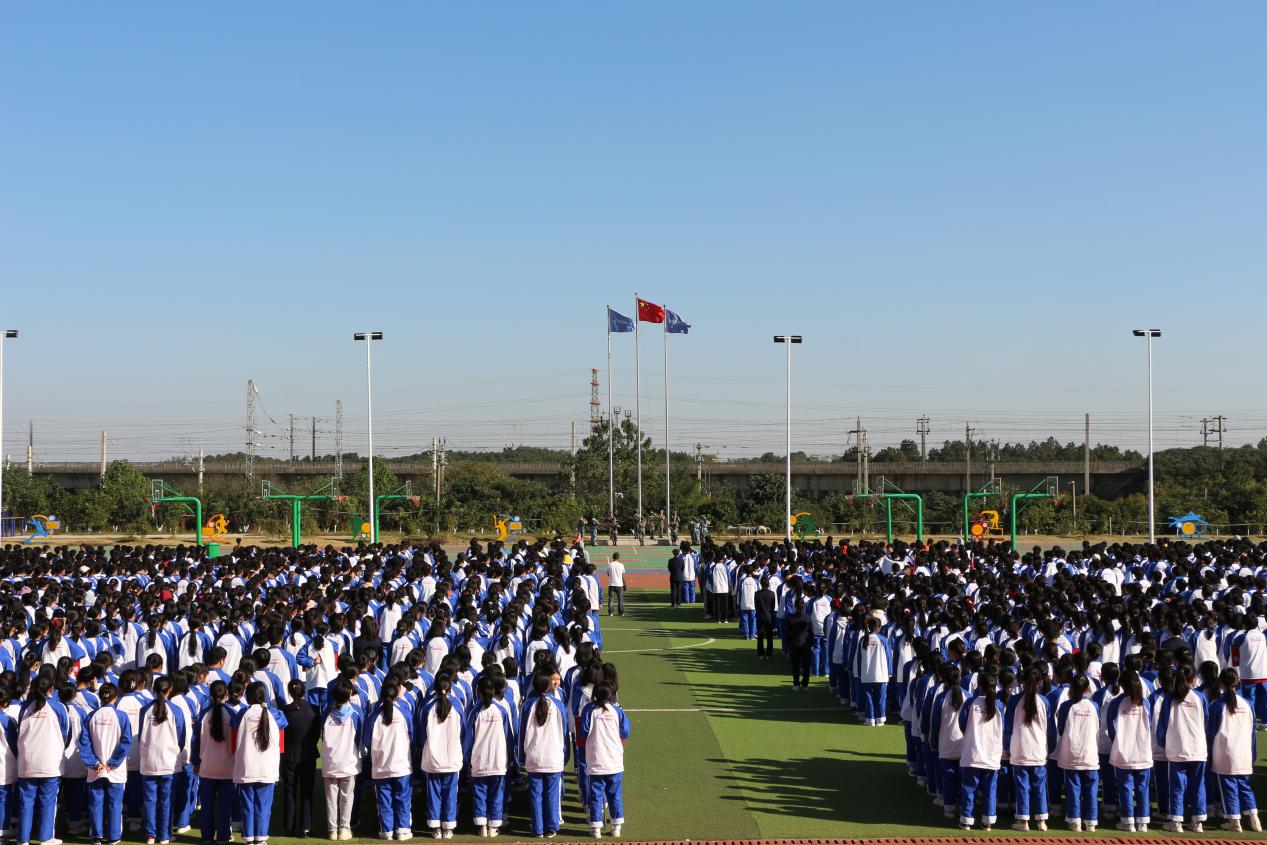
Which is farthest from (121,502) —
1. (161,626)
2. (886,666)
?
(886,666)

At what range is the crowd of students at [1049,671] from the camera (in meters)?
10.4

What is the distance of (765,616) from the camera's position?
1952 cm

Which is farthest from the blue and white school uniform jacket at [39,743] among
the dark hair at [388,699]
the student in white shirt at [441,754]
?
the student in white shirt at [441,754]

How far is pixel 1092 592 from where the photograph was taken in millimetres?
16625

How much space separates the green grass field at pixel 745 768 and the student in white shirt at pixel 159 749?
45 cm

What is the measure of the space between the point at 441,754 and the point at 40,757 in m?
3.33

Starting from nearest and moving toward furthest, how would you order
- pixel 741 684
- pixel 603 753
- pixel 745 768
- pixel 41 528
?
pixel 603 753 < pixel 745 768 < pixel 741 684 < pixel 41 528

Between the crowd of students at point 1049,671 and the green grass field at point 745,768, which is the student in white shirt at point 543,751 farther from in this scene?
the crowd of students at point 1049,671

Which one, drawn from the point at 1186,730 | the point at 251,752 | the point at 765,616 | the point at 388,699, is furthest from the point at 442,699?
the point at 765,616

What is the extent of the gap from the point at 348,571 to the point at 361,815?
10061mm

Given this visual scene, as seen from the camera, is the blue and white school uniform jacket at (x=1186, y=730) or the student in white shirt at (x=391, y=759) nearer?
the student in white shirt at (x=391, y=759)

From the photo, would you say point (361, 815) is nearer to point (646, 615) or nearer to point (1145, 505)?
point (646, 615)

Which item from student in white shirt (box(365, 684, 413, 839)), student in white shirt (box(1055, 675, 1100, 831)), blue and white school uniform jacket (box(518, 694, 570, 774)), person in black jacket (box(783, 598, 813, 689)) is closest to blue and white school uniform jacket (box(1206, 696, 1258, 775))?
student in white shirt (box(1055, 675, 1100, 831))

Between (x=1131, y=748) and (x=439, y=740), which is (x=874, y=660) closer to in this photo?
(x=1131, y=748)
